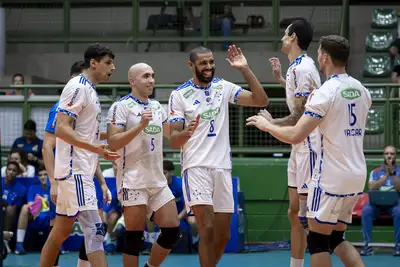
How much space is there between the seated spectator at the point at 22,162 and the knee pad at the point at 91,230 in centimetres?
626

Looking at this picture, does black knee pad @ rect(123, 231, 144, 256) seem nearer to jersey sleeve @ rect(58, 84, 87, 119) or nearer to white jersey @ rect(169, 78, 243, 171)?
white jersey @ rect(169, 78, 243, 171)

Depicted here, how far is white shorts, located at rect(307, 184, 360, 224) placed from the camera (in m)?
6.91

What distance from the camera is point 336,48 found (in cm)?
701

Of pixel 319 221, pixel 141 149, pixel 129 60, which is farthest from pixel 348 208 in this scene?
pixel 129 60

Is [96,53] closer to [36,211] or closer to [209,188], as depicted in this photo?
[209,188]

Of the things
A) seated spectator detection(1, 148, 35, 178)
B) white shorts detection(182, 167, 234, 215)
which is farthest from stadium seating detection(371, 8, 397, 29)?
white shorts detection(182, 167, 234, 215)

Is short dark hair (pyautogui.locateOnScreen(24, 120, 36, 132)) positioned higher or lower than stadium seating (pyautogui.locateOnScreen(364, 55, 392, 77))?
lower

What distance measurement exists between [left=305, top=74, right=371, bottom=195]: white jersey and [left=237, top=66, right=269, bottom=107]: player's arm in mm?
1558

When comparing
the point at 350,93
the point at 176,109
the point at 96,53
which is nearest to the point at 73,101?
the point at 96,53

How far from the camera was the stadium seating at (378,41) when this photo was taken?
2062 cm

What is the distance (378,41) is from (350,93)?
14.4 meters

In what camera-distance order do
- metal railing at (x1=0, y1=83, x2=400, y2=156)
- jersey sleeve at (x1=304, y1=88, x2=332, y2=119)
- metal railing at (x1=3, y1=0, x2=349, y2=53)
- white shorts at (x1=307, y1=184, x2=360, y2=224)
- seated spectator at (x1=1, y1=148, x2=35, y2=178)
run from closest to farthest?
jersey sleeve at (x1=304, y1=88, x2=332, y2=119) → white shorts at (x1=307, y1=184, x2=360, y2=224) → seated spectator at (x1=1, y1=148, x2=35, y2=178) → metal railing at (x1=0, y1=83, x2=400, y2=156) → metal railing at (x1=3, y1=0, x2=349, y2=53)

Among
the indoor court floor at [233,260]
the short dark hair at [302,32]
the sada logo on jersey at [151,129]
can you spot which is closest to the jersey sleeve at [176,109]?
the sada logo on jersey at [151,129]

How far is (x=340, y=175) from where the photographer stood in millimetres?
6898
